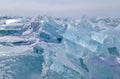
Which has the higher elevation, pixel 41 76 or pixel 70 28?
pixel 70 28

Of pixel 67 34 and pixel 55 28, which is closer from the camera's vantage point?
pixel 67 34

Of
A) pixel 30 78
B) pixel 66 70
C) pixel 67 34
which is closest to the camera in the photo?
pixel 66 70

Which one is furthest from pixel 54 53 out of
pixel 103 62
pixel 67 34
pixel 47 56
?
pixel 67 34

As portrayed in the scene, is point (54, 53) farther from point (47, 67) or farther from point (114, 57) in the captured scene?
point (114, 57)

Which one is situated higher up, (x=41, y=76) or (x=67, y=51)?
(x=67, y=51)

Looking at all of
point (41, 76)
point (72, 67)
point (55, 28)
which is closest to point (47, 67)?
point (41, 76)

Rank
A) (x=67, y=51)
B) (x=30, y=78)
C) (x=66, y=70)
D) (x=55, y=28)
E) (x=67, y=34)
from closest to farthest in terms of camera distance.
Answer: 1. (x=66, y=70)
2. (x=30, y=78)
3. (x=67, y=51)
4. (x=67, y=34)
5. (x=55, y=28)

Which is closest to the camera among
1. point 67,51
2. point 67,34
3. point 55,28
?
point 67,51

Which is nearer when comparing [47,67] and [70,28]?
[47,67]

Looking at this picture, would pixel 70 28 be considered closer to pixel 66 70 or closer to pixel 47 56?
pixel 47 56
